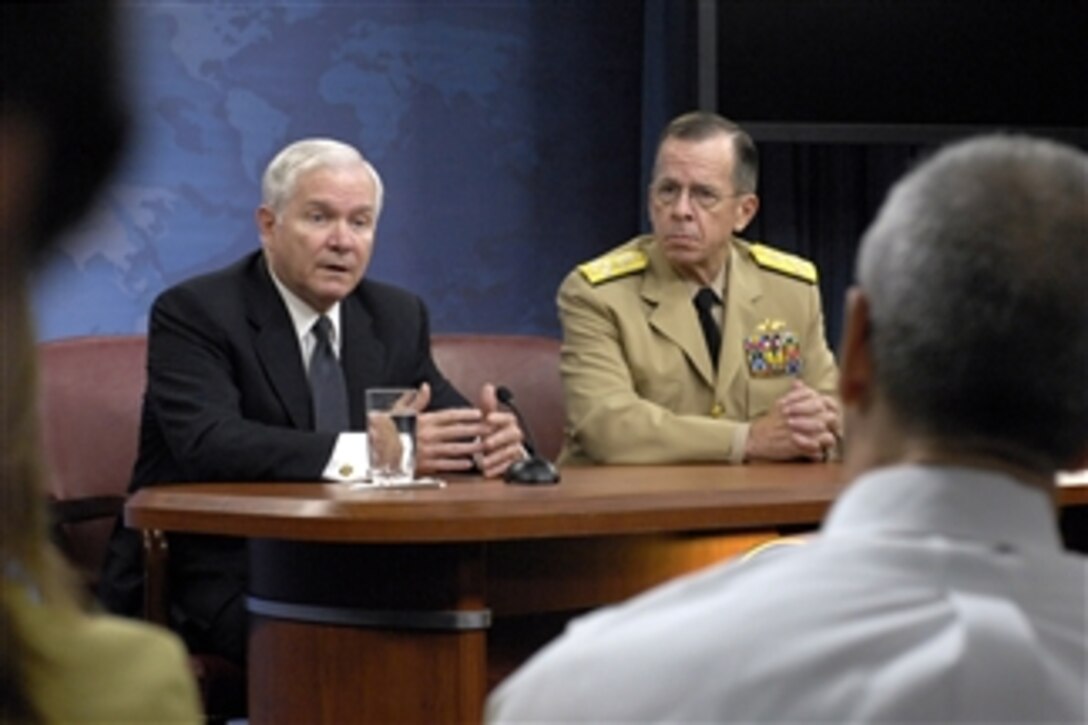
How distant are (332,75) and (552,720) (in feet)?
14.8

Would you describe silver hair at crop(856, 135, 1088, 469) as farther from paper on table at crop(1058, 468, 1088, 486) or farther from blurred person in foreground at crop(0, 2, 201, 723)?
paper on table at crop(1058, 468, 1088, 486)

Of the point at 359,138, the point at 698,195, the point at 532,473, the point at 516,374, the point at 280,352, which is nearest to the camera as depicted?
the point at 532,473

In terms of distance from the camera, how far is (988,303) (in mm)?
949

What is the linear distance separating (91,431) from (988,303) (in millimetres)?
3332

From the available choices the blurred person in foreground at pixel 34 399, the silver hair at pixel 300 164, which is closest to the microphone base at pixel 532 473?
the silver hair at pixel 300 164

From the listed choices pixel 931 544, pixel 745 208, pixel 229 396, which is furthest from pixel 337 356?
pixel 931 544

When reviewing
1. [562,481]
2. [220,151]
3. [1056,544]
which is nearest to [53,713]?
[1056,544]

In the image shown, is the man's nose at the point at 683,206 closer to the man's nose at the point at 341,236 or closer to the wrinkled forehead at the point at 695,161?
the wrinkled forehead at the point at 695,161

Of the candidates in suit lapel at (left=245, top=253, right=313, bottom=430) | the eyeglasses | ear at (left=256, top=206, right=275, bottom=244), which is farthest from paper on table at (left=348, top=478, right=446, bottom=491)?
the eyeglasses

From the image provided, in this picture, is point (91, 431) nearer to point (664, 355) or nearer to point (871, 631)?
point (664, 355)

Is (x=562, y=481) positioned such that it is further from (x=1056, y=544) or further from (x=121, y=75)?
(x=121, y=75)

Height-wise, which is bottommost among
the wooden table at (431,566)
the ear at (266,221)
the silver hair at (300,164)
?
the wooden table at (431,566)

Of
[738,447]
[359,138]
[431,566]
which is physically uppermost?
[359,138]

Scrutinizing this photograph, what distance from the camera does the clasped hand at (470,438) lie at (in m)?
3.49
